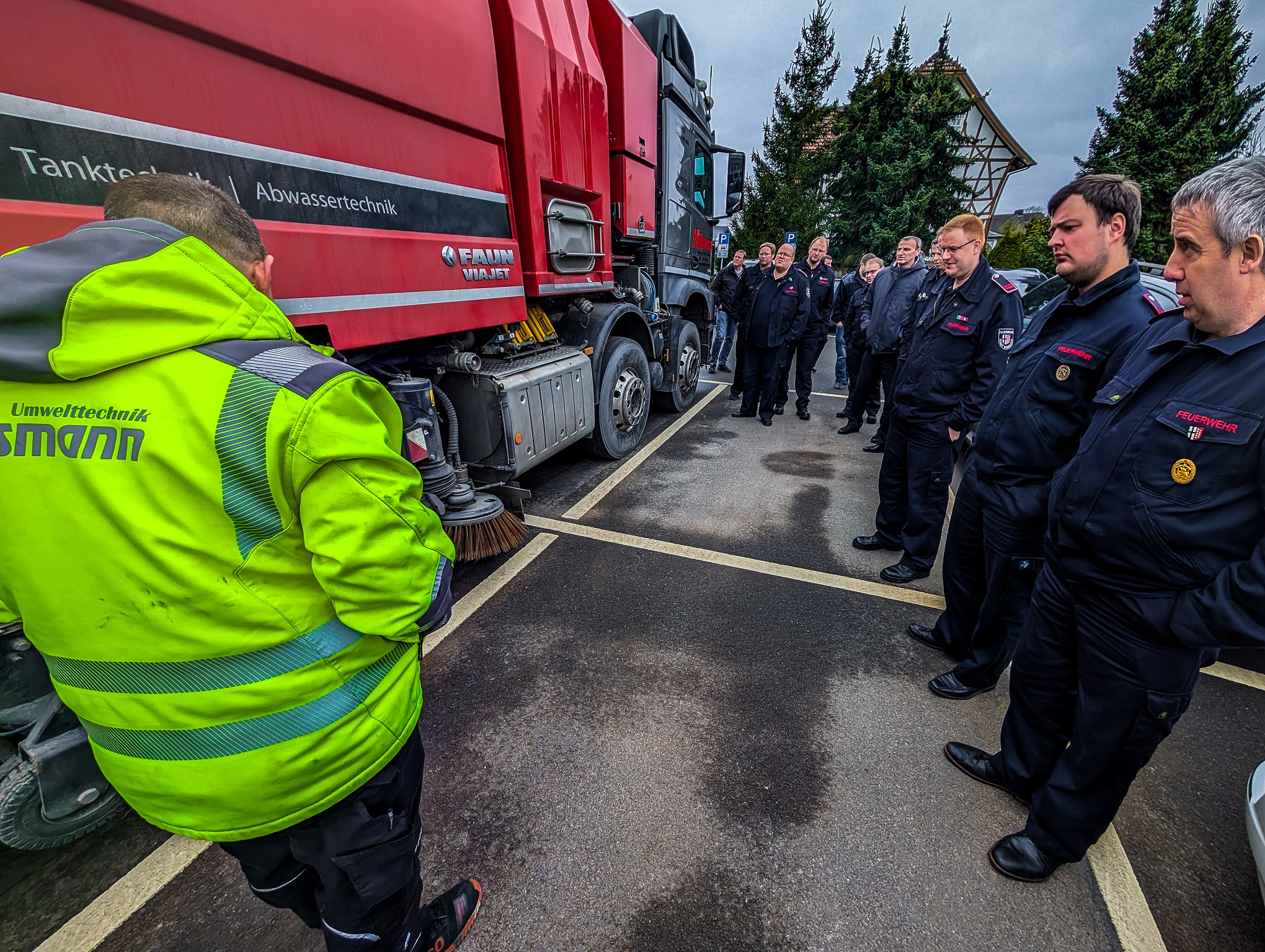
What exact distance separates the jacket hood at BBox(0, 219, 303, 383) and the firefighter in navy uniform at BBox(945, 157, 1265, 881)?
1.94 metres

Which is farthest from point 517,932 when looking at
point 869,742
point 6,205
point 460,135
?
point 460,135

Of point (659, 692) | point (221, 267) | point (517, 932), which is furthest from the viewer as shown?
point (659, 692)

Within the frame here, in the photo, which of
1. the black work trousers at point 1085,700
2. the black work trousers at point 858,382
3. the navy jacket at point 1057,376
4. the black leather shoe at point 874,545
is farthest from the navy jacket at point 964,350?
the black work trousers at point 858,382

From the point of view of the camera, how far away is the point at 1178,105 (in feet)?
59.0

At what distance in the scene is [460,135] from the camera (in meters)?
2.67

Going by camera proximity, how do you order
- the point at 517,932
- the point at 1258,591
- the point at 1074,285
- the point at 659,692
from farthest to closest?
1. the point at 659,692
2. the point at 1074,285
3. the point at 517,932
4. the point at 1258,591

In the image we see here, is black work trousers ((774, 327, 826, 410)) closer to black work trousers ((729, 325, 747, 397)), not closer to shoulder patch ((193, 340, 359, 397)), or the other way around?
black work trousers ((729, 325, 747, 397))

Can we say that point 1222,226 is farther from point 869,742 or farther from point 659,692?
point 659,692

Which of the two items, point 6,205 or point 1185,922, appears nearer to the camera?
point 6,205

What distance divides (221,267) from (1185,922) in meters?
2.77

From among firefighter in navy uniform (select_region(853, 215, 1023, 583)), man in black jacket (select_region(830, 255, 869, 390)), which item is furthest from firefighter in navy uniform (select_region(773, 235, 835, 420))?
firefighter in navy uniform (select_region(853, 215, 1023, 583))

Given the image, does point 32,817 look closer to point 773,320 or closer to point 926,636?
point 926,636

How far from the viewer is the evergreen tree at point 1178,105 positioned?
17.5 metres

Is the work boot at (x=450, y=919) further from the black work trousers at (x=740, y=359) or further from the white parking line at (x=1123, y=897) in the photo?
the black work trousers at (x=740, y=359)
